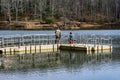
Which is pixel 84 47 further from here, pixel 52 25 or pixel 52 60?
pixel 52 25

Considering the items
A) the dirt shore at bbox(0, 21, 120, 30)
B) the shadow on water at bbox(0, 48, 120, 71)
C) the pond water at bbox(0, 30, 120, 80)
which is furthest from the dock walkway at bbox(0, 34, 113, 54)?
the dirt shore at bbox(0, 21, 120, 30)

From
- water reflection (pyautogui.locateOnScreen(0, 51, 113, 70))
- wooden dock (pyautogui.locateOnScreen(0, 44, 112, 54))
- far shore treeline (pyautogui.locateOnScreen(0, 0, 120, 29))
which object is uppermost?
far shore treeline (pyautogui.locateOnScreen(0, 0, 120, 29))

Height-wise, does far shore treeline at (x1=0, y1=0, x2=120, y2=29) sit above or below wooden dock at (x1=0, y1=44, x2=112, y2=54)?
above

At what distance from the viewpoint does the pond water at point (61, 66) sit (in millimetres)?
26578

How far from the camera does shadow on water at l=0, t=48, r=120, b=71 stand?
3120cm

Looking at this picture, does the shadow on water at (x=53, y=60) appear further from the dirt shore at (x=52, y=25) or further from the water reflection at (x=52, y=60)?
the dirt shore at (x=52, y=25)

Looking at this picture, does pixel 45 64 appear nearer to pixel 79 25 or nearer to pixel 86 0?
pixel 79 25

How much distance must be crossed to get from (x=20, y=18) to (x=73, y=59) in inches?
2729

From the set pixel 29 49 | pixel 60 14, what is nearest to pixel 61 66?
pixel 29 49

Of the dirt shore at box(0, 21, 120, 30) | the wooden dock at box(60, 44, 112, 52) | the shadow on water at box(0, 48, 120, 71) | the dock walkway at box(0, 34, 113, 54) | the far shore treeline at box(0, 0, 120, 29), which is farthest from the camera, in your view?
the far shore treeline at box(0, 0, 120, 29)

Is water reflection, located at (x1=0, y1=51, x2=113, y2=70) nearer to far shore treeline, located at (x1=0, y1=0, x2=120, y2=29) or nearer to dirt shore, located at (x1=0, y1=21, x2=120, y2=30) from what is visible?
dirt shore, located at (x1=0, y1=21, x2=120, y2=30)

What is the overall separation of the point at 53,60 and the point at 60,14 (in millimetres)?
74281

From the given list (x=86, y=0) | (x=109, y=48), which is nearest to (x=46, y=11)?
(x=86, y=0)

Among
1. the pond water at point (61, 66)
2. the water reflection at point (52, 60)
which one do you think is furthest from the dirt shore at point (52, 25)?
the pond water at point (61, 66)
